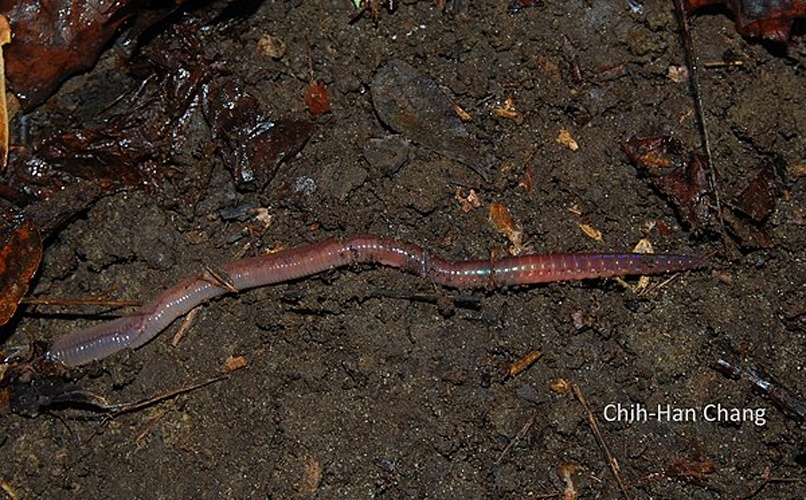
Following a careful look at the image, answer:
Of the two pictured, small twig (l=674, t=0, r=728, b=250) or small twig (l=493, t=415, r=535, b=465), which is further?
small twig (l=674, t=0, r=728, b=250)

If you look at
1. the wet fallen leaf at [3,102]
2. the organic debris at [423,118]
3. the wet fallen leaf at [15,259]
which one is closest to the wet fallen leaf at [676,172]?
the organic debris at [423,118]

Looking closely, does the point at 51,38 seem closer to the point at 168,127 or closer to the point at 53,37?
the point at 53,37

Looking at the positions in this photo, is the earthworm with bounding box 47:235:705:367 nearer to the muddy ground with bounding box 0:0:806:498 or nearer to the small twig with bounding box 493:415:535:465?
the muddy ground with bounding box 0:0:806:498

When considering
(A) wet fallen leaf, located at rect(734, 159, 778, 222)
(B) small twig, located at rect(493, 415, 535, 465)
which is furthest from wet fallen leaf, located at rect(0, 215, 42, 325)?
(A) wet fallen leaf, located at rect(734, 159, 778, 222)

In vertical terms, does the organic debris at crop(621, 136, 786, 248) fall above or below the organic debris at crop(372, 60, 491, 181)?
below

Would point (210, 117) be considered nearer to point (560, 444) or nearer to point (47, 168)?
point (47, 168)

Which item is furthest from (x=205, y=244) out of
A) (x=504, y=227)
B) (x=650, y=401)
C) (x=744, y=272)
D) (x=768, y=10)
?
(x=768, y=10)
